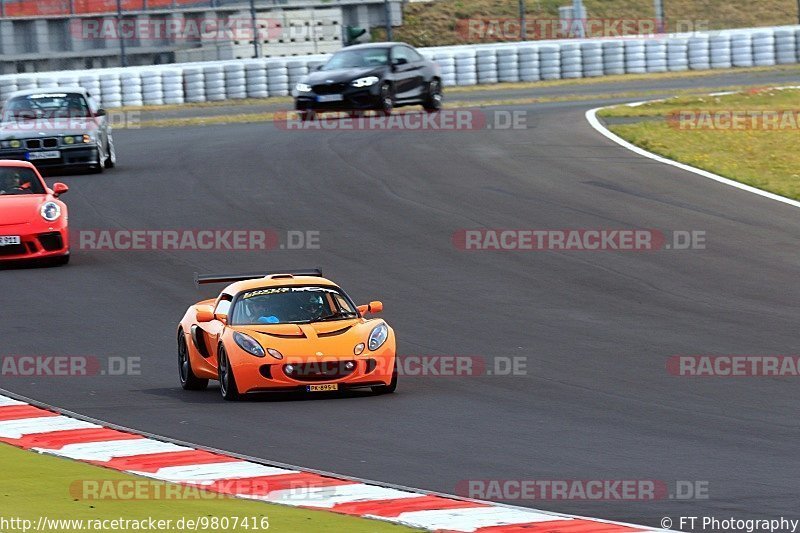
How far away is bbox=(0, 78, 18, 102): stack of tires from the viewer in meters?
37.2

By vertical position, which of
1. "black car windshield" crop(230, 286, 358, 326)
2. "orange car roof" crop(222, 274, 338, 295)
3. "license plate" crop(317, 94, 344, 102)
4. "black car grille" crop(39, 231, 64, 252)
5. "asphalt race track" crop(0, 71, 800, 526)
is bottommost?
"asphalt race track" crop(0, 71, 800, 526)

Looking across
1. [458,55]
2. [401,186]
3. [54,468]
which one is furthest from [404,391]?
[458,55]

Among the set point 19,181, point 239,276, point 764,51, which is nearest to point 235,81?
point 764,51

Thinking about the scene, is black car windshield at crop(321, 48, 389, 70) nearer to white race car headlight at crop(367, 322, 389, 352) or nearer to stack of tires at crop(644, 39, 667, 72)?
stack of tires at crop(644, 39, 667, 72)

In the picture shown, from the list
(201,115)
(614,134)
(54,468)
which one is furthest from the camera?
(201,115)

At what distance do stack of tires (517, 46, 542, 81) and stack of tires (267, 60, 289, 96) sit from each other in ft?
22.6

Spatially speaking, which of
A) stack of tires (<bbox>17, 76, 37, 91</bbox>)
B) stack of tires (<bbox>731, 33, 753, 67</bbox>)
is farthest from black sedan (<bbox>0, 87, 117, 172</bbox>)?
stack of tires (<bbox>731, 33, 753, 67</bbox>)

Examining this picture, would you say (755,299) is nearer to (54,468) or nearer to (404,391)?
(404,391)

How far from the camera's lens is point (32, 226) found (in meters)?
18.3

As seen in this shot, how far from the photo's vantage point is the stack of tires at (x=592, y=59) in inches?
1725

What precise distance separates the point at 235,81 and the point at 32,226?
73.9 ft

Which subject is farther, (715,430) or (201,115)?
(201,115)

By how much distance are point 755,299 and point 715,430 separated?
18.0ft

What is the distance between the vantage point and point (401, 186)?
2289cm
